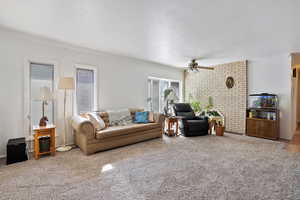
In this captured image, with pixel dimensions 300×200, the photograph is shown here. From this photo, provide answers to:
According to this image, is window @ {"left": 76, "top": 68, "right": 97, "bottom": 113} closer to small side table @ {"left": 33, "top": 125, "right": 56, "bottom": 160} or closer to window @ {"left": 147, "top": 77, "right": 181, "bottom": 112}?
small side table @ {"left": 33, "top": 125, "right": 56, "bottom": 160}

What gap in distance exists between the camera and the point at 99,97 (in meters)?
4.04

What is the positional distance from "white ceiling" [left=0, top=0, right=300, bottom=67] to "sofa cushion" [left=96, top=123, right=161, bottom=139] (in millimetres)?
1978

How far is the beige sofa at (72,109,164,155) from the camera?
9.62 ft

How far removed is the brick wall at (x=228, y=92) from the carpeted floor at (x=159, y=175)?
1706mm

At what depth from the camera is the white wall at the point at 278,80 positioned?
13.2 ft

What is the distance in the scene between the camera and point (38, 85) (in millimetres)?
3195

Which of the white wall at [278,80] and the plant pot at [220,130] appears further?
the plant pot at [220,130]

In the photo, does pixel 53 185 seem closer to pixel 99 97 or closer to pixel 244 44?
pixel 99 97

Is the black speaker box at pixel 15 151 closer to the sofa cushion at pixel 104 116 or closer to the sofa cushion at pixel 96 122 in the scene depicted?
the sofa cushion at pixel 96 122

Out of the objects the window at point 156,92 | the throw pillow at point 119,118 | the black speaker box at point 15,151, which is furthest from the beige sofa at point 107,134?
the window at point 156,92

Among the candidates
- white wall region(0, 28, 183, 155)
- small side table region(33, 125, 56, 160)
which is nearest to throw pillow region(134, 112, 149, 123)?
white wall region(0, 28, 183, 155)

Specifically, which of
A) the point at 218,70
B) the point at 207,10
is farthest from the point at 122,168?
the point at 218,70

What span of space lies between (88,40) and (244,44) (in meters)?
3.51

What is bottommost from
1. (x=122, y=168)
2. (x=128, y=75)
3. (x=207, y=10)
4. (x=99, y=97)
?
(x=122, y=168)
